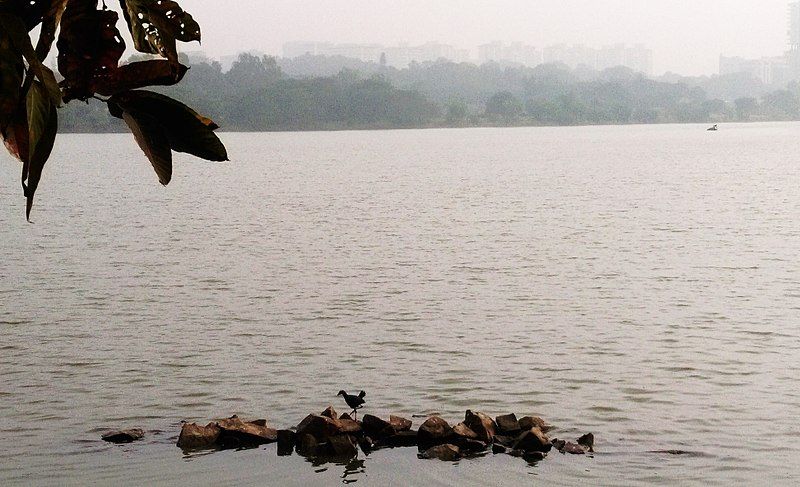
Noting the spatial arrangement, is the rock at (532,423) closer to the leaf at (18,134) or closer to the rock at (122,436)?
the rock at (122,436)

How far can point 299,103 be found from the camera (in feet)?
639

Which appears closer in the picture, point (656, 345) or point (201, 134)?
point (201, 134)

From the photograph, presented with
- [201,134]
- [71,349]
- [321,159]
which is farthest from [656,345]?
[321,159]

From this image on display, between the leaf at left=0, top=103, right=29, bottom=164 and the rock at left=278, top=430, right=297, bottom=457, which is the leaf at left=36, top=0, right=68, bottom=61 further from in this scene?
the rock at left=278, top=430, right=297, bottom=457

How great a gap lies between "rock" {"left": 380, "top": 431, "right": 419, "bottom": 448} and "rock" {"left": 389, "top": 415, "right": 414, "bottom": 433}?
0.25ft

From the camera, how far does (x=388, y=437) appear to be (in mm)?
10875

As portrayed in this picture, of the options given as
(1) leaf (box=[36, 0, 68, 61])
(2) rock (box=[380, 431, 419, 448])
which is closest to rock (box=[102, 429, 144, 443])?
(2) rock (box=[380, 431, 419, 448])

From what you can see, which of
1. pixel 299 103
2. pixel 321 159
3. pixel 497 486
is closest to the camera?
pixel 497 486

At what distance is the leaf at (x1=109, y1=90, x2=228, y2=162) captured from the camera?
169cm

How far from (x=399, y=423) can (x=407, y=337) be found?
616 cm

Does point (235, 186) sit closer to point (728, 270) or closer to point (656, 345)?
point (728, 270)

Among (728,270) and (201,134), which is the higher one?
(201,134)

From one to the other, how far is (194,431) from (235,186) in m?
57.5

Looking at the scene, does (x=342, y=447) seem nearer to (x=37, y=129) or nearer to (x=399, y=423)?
(x=399, y=423)
